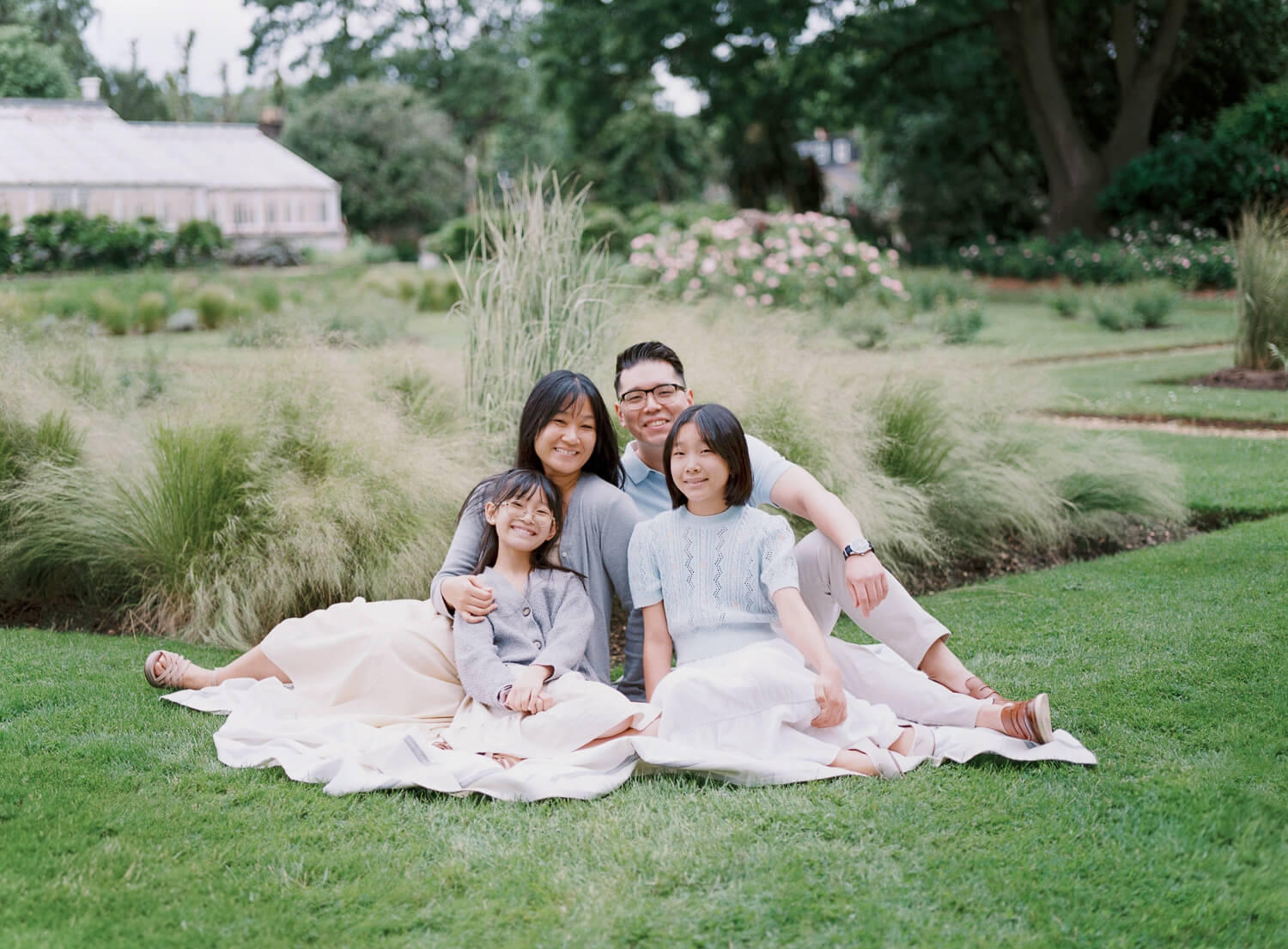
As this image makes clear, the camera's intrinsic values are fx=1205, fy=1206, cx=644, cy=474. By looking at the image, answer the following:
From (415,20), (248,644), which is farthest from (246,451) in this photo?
(415,20)

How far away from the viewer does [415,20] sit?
3719 centimetres

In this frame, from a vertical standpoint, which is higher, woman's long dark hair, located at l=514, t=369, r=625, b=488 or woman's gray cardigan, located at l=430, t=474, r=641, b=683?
woman's long dark hair, located at l=514, t=369, r=625, b=488

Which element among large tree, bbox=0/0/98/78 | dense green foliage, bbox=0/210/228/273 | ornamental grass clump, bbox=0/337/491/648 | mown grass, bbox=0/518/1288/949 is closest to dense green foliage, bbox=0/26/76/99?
large tree, bbox=0/0/98/78

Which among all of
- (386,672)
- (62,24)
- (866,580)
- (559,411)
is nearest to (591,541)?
(559,411)

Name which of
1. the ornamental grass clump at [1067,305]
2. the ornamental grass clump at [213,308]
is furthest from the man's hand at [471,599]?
the ornamental grass clump at [1067,305]

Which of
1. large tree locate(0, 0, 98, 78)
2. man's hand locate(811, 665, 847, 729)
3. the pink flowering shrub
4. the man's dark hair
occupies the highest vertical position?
large tree locate(0, 0, 98, 78)

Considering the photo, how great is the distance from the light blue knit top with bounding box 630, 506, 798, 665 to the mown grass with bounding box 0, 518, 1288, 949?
39 cm

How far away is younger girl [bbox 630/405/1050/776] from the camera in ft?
8.71

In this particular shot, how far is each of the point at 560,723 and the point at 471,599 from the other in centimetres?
39

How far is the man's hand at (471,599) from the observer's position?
114 inches

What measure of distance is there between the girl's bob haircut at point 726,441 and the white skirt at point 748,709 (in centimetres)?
42

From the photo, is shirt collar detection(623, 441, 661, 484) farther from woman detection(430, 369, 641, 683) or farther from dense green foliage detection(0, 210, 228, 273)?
dense green foliage detection(0, 210, 228, 273)

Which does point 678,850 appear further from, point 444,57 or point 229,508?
point 444,57

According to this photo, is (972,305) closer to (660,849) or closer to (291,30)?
(660,849)
